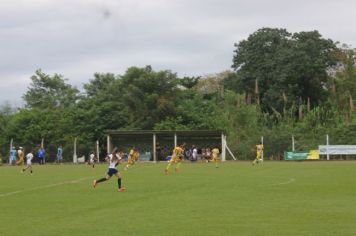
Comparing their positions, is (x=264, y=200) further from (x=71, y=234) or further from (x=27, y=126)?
(x=27, y=126)

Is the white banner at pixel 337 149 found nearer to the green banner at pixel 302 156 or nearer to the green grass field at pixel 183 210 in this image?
the green banner at pixel 302 156

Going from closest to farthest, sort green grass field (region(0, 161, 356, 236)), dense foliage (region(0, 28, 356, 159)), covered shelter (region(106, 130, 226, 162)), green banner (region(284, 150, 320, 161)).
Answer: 1. green grass field (region(0, 161, 356, 236))
2. green banner (region(284, 150, 320, 161))
3. covered shelter (region(106, 130, 226, 162))
4. dense foliage (region(0, 28, 356, 159))

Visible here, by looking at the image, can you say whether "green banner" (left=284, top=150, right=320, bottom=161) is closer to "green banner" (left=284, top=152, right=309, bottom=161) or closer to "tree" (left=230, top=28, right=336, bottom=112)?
"green banner" (left=284, top=152, right=309, bottom=161)

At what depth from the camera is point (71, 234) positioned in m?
12.7

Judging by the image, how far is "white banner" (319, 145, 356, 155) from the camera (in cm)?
5972

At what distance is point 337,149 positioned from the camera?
197ft

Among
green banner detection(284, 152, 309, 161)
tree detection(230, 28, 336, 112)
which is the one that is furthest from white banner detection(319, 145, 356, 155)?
tree detection(230, 28, 336, 112)

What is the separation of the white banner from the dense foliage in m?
1.47

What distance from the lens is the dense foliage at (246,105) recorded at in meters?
67.4

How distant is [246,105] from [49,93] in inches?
1314

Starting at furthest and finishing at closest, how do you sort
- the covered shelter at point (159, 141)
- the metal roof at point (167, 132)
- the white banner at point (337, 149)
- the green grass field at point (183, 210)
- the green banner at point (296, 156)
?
1. the covered shelter at point (159, 141)
2. the metal roof at point (167, 132)
3. the green banner at point (296, 156)
4. the white banner at point (337, 149)
5. the green grass field at point (183, 210)

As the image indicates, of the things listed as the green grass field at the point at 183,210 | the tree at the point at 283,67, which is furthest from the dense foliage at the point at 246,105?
the green grass field at the point at 183,210

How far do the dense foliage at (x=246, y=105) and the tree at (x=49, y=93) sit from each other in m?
5.62

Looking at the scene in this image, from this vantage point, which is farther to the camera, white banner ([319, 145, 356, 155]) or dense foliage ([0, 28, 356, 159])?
dense foliage ([0, 28, 356, 159])
